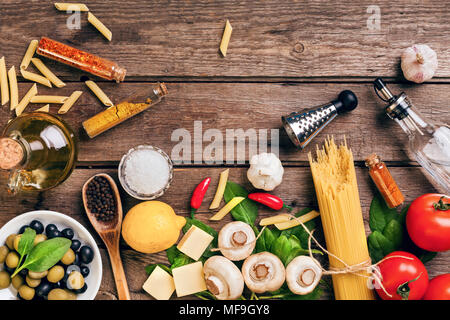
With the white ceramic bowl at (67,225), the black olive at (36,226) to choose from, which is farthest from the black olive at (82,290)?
the black olive at (36,226)

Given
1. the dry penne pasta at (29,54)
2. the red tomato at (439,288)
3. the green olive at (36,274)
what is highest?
the dry penne pasta at (29,54)

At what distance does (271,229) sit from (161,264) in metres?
0.40

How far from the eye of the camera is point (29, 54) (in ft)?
4.29

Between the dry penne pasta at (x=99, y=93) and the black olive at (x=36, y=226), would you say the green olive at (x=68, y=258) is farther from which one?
the dry penne pasta at (x=99, y=93)

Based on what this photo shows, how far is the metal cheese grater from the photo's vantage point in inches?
49.4

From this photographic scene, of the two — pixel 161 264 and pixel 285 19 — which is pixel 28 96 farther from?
pixel 285 19

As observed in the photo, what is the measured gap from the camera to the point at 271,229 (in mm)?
1310

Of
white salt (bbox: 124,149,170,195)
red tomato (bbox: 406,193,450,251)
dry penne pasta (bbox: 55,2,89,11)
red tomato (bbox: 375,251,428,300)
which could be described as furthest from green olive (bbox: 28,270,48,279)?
red tomato (bbox: 406,193,450,251)

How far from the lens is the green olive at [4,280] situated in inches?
45.2

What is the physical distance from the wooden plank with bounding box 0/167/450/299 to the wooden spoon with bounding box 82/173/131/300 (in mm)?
33

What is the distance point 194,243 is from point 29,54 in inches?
33.9

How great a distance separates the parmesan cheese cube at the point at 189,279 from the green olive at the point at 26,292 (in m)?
0.43

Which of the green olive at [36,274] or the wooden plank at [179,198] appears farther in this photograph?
the wooden plank at [179,198]

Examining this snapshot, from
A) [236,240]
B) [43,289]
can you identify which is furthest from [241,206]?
[43,289]
